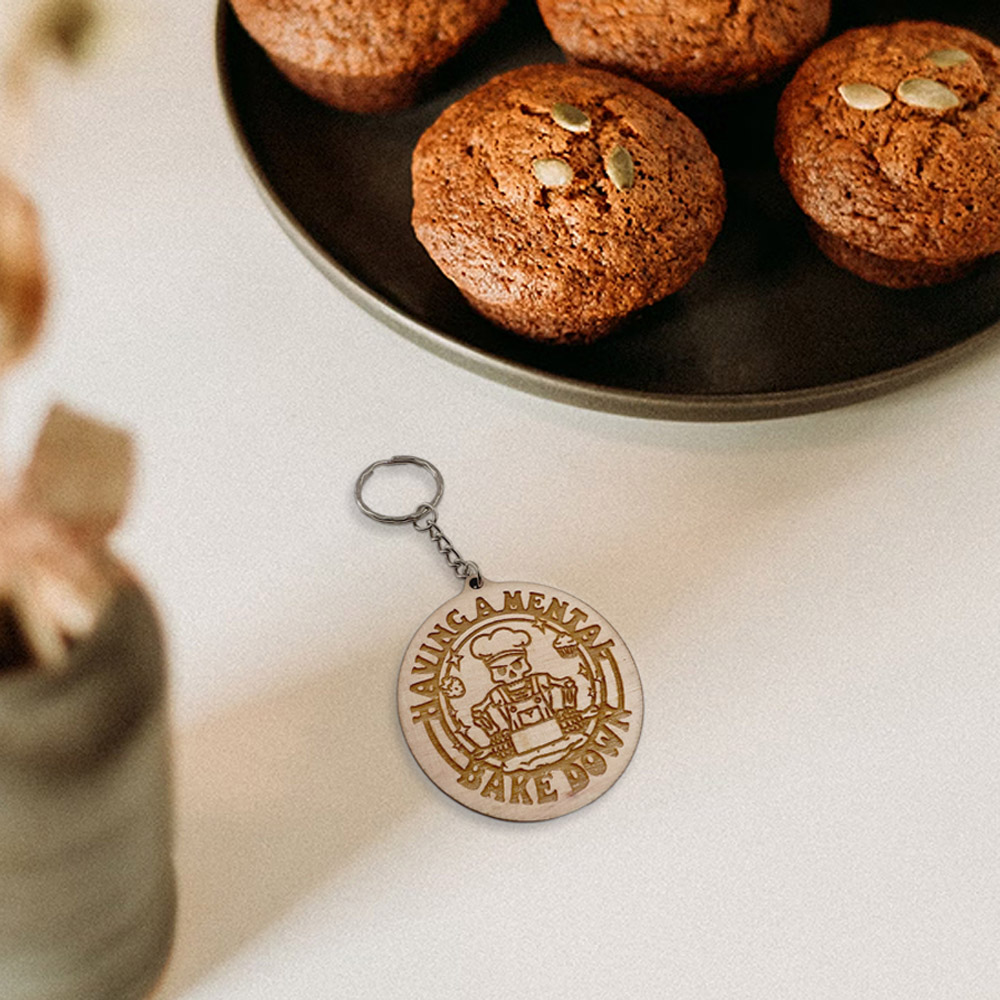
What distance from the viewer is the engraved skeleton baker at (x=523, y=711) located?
2.55 feet

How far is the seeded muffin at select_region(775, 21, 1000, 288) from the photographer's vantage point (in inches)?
36.5

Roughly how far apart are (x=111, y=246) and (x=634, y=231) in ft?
1.71

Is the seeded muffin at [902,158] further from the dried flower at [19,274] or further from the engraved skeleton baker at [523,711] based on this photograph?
the dried flower at [19,274]

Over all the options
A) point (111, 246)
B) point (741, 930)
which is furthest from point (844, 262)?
point (111, 246)

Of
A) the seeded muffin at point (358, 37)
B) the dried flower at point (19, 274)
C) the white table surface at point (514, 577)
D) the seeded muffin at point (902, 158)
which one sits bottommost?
the white table surface at point (514, 577)

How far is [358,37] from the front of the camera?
1.00 m

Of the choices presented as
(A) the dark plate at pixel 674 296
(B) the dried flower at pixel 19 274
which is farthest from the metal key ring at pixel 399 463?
(B) the dried flower at pixel 19 274

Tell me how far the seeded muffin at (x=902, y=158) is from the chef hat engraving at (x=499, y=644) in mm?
485

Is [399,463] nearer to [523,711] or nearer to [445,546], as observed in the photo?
[445,546]

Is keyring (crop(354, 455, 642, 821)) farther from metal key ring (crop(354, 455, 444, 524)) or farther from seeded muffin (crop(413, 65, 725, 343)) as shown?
seeded muffin (crop(413, 65, 725, 343))

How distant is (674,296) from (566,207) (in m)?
0.15

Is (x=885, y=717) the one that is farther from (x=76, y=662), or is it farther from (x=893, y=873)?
(x=76, y=662)

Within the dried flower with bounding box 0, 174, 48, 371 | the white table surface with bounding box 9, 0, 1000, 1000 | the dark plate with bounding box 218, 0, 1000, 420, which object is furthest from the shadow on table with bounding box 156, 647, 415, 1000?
the dried flower with bounding box 0, 174, 48, 371

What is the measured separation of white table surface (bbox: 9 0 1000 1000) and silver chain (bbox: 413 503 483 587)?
0.05 feet
